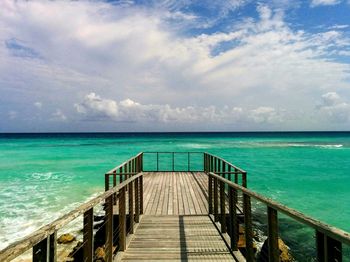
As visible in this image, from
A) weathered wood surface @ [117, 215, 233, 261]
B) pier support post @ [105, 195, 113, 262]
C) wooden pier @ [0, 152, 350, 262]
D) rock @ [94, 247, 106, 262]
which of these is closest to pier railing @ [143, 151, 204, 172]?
wooden pier @ [0, 152, 350, 262]

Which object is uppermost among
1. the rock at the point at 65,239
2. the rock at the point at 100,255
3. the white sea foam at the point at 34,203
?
the rock at the point at 100,255

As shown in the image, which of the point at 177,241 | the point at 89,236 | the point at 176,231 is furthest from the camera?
the point at 176,231

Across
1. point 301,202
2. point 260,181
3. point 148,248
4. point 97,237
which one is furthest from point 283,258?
point 260,181

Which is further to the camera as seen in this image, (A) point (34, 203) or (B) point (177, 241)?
(A) point (34, 203)

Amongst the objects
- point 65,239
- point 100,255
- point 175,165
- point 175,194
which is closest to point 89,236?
point 100,255

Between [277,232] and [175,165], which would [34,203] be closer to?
[277,232]

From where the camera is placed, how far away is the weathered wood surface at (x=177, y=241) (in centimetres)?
445

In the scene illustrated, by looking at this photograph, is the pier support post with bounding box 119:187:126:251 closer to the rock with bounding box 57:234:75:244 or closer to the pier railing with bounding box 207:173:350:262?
the pier railing with bounding box 207:173:350:262

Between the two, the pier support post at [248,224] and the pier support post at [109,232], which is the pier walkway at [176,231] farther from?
the pier support post at [248,224]

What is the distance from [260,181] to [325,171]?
8.66 m

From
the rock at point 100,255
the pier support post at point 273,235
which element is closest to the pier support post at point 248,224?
the pier support post at point 273,235

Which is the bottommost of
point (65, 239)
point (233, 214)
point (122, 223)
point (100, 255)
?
point (65, 239)

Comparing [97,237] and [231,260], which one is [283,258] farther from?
[97,237]

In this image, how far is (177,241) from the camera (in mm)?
5133
